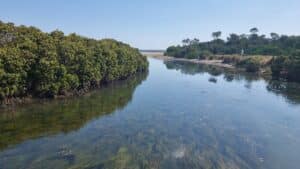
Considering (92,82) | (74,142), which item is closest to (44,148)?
(74,142)

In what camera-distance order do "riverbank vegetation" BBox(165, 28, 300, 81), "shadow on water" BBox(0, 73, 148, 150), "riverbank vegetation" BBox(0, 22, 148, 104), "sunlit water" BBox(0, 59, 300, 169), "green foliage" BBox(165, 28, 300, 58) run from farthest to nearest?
"green foliage" BBox(165, 28, 300, 58) < "riverbank vegetation" BBox(165, 28, 300, 81) < "riverbank vegetation" BBox(0, 22, 148, 104) < "shadow on water" BBox(0, 73, 148, 150) < "sunlit water" BBox(0, 59, 300, 169)

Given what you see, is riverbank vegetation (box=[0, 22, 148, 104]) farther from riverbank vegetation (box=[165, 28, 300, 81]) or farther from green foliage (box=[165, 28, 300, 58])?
green foliage (box=[165, 28, 300, 58])

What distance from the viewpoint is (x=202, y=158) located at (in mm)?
20781

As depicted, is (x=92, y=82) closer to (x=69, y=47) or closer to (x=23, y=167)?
(x=69, y=47)

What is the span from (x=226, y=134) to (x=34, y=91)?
25.4 m

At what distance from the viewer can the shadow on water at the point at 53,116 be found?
25.2 m

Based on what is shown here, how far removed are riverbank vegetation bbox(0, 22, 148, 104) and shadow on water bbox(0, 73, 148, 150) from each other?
2271 mm

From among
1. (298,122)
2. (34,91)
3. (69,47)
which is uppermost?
(69,47)

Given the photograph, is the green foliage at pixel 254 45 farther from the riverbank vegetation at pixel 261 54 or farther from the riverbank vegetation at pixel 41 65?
the riverbank vegetation at pixel 41 65

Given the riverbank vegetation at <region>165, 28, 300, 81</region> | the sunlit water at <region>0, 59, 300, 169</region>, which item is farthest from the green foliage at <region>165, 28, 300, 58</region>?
the sunlit water at <region>0, 59, 300, 169</region>

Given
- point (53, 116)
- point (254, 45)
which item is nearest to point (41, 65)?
point (53, 116)

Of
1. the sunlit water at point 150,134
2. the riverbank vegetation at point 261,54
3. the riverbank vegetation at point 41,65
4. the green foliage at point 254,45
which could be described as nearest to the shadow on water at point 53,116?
the sunlit water at point 150,134

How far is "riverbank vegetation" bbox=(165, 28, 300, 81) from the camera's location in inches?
2859

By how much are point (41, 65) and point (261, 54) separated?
11661cm
